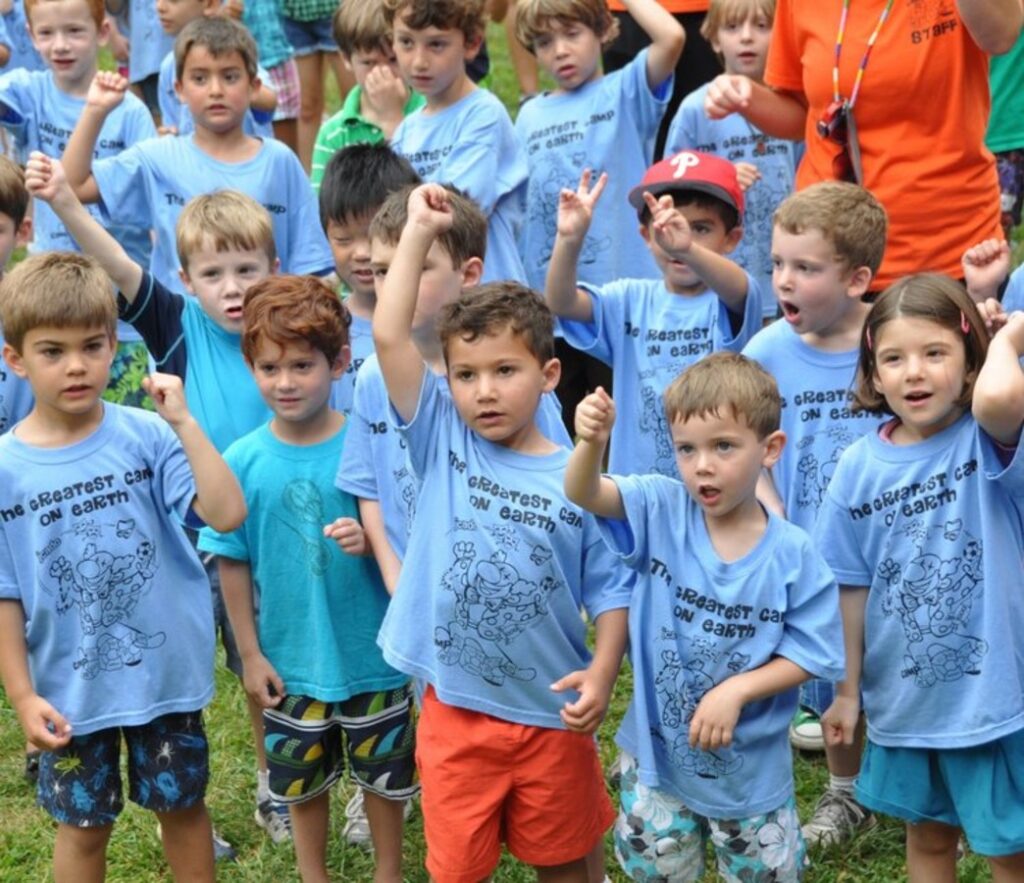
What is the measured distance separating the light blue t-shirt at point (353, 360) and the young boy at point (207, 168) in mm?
1104

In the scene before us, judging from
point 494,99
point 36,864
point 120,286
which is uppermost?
point 494,99

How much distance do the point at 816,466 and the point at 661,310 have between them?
704 millimetres

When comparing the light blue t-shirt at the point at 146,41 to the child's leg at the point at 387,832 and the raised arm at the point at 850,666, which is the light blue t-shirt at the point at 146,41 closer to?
the child's leg at the point at 387,832

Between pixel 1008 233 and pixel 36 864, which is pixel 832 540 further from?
pixel 1008 233

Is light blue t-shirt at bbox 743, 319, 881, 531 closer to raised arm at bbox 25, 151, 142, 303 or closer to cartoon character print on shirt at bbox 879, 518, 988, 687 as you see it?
cartoon character print on shirt at bbox 879, 518, 988, 687

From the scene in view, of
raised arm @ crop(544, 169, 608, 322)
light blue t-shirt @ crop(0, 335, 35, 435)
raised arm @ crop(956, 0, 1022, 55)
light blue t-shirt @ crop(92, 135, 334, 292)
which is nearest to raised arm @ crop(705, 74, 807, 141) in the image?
raised arm @ crop(544, 169, 608, 322)

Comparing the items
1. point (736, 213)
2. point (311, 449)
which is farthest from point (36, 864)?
point (736, 213)

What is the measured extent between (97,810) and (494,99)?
9.36 ft

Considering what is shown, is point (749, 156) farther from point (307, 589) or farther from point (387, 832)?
point (387, 832)

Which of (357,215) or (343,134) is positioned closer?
(357,215)

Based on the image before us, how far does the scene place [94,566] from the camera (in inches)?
150

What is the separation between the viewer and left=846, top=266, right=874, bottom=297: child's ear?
4250 millimetres

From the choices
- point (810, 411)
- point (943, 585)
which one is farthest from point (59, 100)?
point (943, 585)

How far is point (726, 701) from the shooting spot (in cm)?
348
